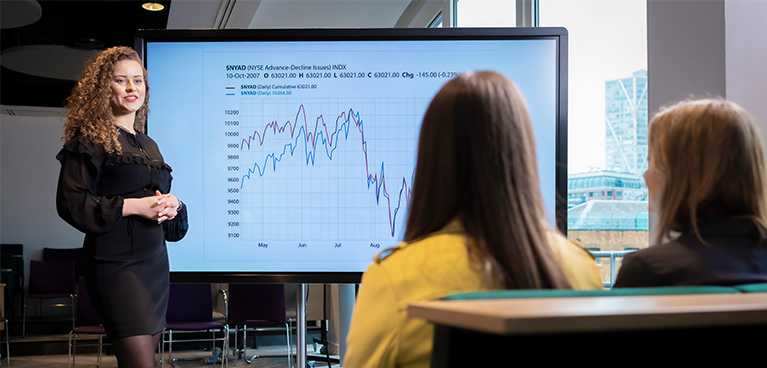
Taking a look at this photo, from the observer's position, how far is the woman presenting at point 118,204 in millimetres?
2164

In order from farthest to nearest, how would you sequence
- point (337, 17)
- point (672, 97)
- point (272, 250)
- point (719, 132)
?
point (337, 17)
point (272, 250)
point (672, 97)
point (719, 132)

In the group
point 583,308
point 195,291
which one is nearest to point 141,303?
point 583,308

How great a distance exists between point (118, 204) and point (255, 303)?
171 inches

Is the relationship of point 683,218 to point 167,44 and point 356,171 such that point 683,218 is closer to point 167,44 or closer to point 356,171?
point 356,171

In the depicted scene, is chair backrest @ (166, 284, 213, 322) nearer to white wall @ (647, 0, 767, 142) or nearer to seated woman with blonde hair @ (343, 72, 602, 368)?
white wall @ (647, 0, 767, 142)

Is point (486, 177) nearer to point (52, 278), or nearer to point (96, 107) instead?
point (96, 107)

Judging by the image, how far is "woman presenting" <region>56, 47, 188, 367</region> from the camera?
2.16m

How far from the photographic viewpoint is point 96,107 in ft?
7.48

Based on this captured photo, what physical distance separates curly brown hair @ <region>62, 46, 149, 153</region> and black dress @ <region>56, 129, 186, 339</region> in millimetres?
36

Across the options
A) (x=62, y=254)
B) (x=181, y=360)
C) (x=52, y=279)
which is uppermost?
(x=62, y=254)

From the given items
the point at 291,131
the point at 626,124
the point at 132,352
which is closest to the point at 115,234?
the point at 132,352

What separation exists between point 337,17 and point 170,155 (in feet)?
12.8

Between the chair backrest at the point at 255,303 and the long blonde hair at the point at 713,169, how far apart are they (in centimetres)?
534

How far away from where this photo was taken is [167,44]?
273cm
